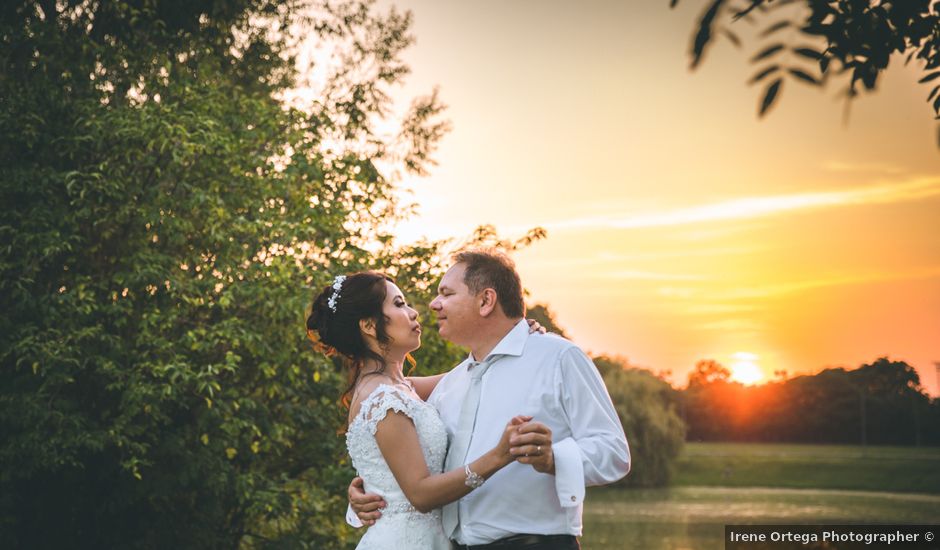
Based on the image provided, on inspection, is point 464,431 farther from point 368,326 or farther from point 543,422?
point 368,326

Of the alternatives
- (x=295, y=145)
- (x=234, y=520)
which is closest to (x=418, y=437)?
(x=295, y=145)

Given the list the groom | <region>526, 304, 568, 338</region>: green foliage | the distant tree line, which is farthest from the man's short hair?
the distant tree line

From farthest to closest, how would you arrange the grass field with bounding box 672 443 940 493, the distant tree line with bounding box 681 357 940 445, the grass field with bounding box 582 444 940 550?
1. the distant tree line with bounding box 681 357 940 445
2. the grass field with bounding box 672 443 940 493
3. the grass field with bounding box 582 444 940 550

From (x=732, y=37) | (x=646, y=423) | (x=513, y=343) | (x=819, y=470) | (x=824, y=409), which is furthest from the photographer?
(x=824, y=409)

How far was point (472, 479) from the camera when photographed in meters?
3.45

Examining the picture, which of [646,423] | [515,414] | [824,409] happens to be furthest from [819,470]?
[515,414]

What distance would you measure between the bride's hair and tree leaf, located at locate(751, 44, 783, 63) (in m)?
2.02

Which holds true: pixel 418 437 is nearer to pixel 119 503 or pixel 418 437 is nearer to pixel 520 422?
pixel 520 422

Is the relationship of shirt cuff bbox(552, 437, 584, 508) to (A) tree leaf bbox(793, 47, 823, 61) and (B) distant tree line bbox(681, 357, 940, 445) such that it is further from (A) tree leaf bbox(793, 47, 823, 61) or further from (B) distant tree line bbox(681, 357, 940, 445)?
(B) distant tree line bbox(681, 357, 940, 445)

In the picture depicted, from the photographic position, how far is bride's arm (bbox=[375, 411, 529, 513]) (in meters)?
3.55

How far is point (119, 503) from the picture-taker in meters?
9.98

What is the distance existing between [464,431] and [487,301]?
0.52 m

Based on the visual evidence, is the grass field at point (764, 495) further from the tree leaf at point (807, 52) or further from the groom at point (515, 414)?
the tree leaf at point (807, 52)

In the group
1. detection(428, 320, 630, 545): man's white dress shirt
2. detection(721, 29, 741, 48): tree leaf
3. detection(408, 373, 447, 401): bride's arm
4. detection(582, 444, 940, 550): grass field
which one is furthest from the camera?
detection(582, 444, 940, 550): grass field
